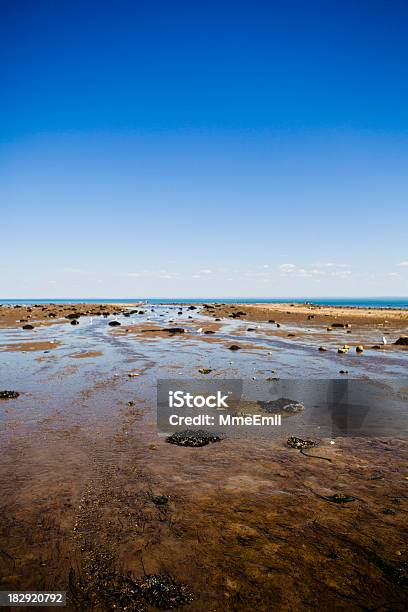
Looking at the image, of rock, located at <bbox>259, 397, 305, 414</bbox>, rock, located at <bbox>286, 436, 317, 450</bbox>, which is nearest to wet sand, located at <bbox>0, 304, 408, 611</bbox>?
rock, located at <bbox>286, 436, 317, 450</bbox>

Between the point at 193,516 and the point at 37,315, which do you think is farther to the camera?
the point at 37,315

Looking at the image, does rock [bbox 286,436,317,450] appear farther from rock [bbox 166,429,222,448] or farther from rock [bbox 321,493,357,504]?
rock [bbox 321,493,357,504]

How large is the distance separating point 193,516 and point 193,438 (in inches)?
112

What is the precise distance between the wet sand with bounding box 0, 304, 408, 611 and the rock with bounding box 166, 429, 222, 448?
0.28 metres

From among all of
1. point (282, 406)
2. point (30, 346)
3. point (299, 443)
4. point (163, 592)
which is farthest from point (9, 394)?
point (30, 346)

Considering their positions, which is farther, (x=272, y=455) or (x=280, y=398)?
(x=280, y=398)

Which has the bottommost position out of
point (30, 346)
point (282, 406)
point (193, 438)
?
point (193, 438)

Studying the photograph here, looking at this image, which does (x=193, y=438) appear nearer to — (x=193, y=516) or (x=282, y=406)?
(x=193, y=516)

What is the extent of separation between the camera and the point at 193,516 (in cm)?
456

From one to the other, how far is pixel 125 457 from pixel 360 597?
13.8 ft

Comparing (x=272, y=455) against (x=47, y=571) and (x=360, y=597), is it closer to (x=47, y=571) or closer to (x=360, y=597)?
(x=360, y=597)

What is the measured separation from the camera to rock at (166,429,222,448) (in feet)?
23.4

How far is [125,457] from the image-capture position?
6.33 meters

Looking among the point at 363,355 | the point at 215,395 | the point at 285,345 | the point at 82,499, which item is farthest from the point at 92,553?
the point at 285,345
